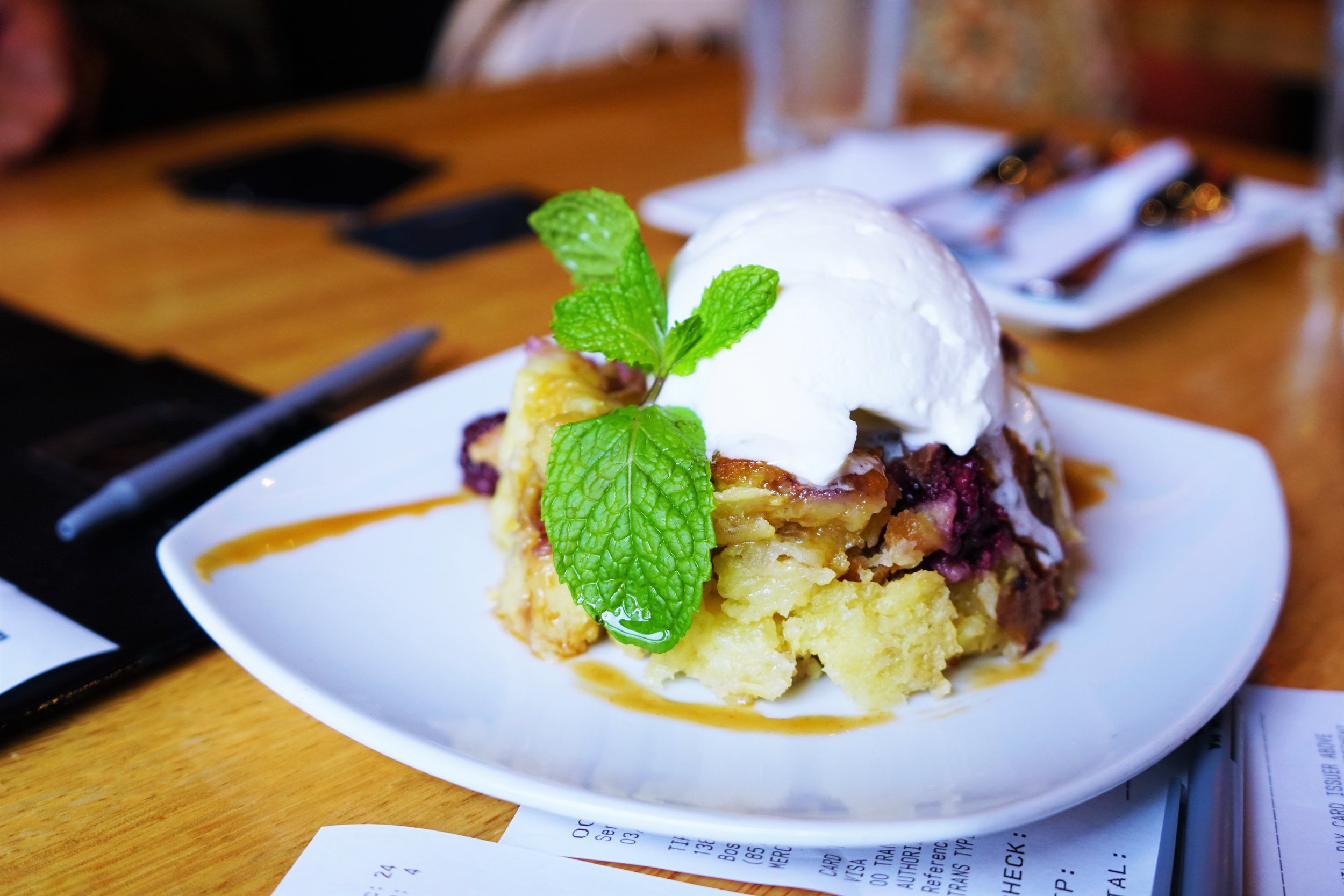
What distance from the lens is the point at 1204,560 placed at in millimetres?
1018

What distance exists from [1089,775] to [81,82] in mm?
3027

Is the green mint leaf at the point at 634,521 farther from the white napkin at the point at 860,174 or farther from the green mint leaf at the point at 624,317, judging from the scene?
the white napkin at the point at 860,174

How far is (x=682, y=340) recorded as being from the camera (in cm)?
94

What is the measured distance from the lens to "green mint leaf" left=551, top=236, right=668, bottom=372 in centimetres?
97

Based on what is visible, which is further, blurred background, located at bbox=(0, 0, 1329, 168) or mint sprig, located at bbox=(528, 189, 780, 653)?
blurred background, located at bbox=(0, 0, 1329, 168)

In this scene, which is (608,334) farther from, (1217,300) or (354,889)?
(1217,300)

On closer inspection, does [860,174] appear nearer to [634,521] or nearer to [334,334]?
[334,334]

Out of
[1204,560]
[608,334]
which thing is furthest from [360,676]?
[1204,560]

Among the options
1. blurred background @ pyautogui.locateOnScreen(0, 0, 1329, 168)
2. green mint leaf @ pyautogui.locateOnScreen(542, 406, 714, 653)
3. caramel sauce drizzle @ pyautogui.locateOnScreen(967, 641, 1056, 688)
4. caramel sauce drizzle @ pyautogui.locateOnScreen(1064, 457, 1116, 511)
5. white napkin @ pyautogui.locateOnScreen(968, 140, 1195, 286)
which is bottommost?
blurred background @ pyautogui.locateOnScreen(0, 0, 1329, 168)

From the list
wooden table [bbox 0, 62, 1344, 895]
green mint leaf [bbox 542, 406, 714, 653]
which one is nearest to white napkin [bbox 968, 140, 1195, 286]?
wooden table [bbox 0, 62, 1344, 895]

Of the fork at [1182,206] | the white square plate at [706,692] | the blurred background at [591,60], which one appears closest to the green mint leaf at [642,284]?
the white square plate at [706,692]

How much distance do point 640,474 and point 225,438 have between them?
630 mm

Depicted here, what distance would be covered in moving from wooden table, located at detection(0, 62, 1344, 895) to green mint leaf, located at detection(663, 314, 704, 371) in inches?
15.2

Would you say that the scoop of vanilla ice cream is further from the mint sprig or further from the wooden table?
the wooden table
